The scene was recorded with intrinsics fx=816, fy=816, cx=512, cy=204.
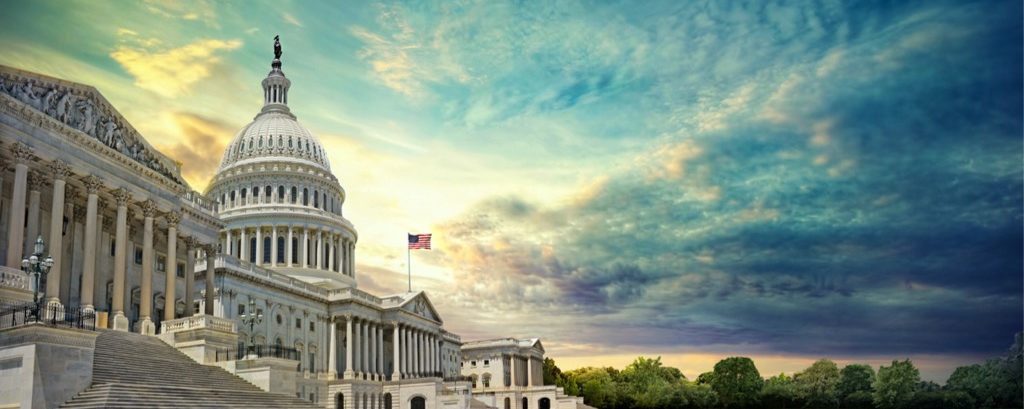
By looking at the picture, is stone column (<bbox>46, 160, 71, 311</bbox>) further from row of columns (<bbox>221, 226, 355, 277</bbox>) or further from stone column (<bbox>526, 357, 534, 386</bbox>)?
stone column (<bbox>526, 357, 534, 386</bbox>)

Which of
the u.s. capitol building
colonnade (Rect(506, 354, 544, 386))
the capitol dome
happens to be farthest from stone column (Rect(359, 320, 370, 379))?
colonnade (Rect(506, 354, 544, 386))

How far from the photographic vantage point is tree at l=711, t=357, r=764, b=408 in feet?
436

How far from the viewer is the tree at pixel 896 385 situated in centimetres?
10262

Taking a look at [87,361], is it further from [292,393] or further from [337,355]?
[337,355]

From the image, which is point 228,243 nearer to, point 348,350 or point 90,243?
point 348,350

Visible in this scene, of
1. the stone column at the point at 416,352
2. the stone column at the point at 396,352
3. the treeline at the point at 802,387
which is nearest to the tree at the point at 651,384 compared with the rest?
the treeline at the point at 802,387

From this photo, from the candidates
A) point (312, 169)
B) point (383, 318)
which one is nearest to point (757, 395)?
point (383, 318)

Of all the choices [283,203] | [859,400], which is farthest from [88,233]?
[859,400]

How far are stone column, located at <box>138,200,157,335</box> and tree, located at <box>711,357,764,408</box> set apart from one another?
107472mm

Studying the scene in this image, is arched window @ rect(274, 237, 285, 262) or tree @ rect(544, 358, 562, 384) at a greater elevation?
arched window @ rect(274, 237, 285, 262)

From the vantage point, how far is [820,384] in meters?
122

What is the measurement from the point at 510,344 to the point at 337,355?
46459 mm

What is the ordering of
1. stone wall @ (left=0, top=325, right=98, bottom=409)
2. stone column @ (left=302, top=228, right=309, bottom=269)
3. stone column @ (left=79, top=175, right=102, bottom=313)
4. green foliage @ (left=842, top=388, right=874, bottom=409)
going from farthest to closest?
green foliage @ (left=842, top=388, right=874, bottom=409) → stone column @ (left=302, top=228, right=309, bottom=269) → stone column @ (left=79, top=175, right=102, bottom=313) → stone wall @ (left=0, top=325, right=98, bottom=409)

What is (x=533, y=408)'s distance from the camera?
4877 inches
